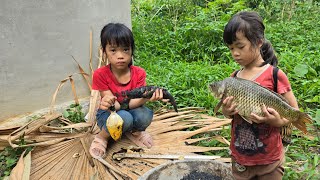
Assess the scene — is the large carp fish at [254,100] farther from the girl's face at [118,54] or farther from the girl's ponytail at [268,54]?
the girl's face at [118,54]

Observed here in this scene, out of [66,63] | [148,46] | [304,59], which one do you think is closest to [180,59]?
[148,46]

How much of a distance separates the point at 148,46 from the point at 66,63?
2.71 metres

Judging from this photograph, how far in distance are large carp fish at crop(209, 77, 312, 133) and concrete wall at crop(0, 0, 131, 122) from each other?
2.47 m

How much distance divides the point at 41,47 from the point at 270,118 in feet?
9.15

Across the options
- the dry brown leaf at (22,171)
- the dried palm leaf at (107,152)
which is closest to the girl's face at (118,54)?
the dried palm leaf at (107,152)

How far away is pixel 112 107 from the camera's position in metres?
2.91

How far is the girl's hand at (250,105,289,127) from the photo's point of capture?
1.84 meters

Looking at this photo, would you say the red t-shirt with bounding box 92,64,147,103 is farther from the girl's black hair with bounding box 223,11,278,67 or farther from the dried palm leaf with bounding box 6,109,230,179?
the girl's black hair with bounding box 223,11,278,67

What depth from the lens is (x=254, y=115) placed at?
186 centimetres

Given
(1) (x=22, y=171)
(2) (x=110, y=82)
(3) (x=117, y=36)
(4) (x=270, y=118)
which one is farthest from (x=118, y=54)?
(4) (x=270, y=118)

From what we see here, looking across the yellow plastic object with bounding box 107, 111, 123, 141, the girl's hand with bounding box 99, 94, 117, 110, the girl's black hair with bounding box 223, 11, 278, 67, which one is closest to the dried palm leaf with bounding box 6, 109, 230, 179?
the yellow plastic object with bounding box 107, 111, 123, 141

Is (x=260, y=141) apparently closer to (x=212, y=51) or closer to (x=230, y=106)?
(x=230, y=106)

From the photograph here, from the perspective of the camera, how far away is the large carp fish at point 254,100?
183cm

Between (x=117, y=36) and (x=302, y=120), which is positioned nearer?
(x=302, y=120)
